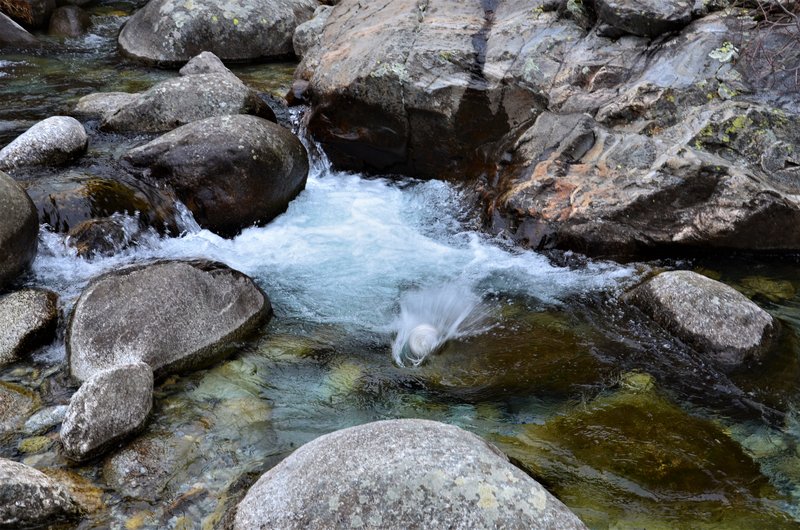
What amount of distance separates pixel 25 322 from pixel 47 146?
2.75 metres

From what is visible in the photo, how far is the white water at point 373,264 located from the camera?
5953 millimetres

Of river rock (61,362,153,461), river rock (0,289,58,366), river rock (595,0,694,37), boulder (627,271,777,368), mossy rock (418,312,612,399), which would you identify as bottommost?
river rock (0,289,58,366)

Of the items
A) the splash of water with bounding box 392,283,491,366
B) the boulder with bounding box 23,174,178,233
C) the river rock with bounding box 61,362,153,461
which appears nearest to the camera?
the river rock with bounding box 61,362,153,461

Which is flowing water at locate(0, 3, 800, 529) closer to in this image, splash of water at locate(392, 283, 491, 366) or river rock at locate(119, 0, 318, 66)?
splash of water at locate(392, 283, 491, 366)

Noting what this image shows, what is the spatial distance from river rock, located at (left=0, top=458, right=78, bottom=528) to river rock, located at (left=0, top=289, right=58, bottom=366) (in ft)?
5.36

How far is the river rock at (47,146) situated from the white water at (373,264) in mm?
1257

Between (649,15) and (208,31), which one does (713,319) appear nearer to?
(649,15)

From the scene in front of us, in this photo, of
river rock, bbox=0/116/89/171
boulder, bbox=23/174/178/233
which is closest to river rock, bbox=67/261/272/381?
boulder, bbox=23/174/178/233

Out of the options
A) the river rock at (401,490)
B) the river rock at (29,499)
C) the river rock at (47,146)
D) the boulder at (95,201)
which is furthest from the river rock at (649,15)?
the river rock at (29,499)

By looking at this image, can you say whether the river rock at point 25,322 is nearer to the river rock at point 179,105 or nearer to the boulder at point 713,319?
the river rock at point 179,105

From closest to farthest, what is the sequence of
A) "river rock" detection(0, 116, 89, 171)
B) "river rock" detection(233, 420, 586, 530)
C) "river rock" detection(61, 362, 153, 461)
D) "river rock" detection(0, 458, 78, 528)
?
"river rock" detection(233, 420, 586, 530), "river rock" detection(0, 458, 78, 528), "river rock" detection(61, 362, 153, 461), "river rock" detection(0, 116, 89, 171)

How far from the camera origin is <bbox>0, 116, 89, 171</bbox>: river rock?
22.9ft

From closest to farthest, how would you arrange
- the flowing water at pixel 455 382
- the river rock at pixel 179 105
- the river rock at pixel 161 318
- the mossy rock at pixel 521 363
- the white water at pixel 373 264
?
1. the flowing water at pixel 455 382
2. the river rock at pixel 161 318
3. the mossy rock at pixel 521 363
4. the white water at pixel 373 264
5. the river rock at pixel 179 105

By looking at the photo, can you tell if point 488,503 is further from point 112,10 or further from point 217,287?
point 112,10
